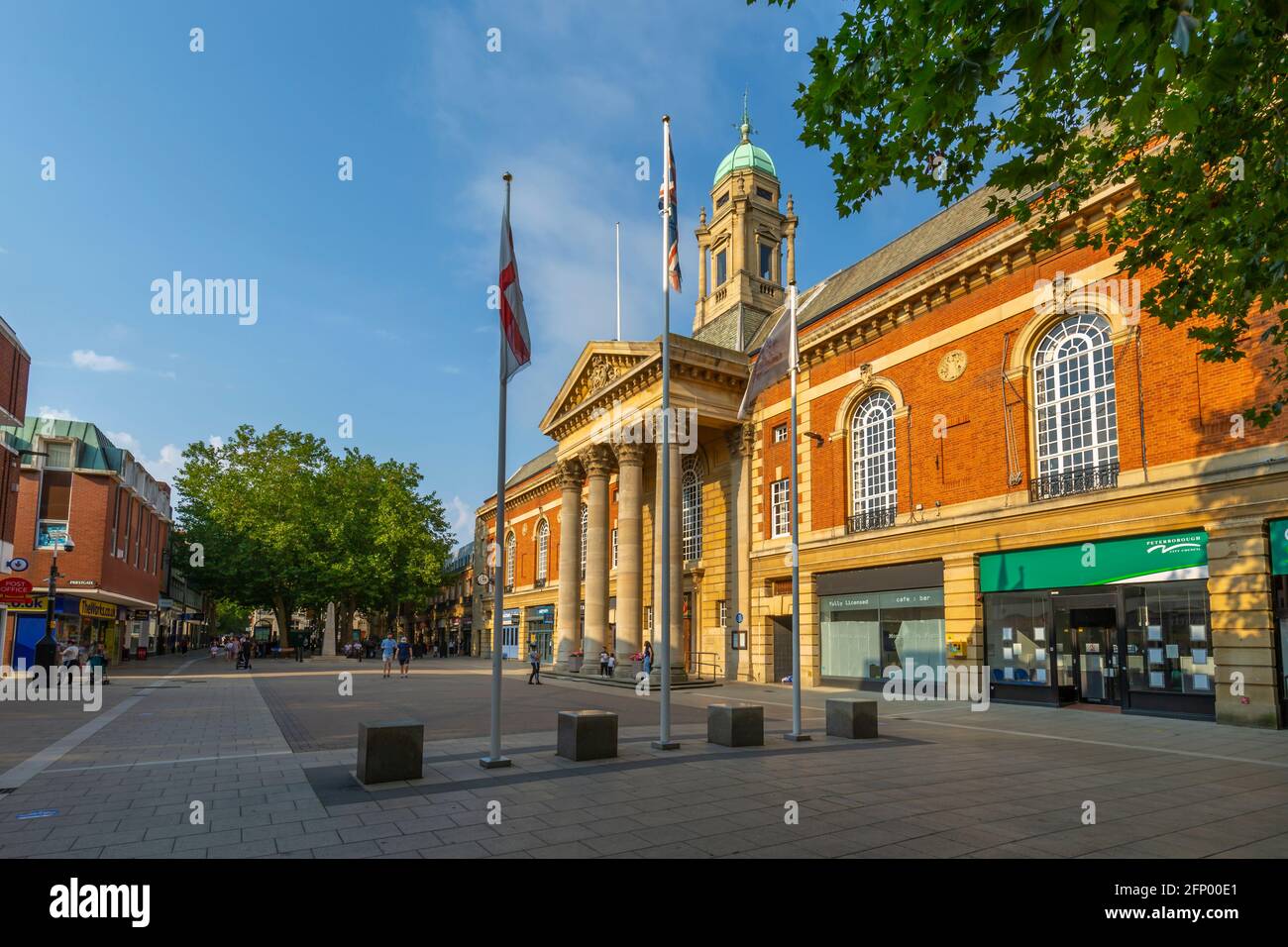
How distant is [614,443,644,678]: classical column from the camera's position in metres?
34.2

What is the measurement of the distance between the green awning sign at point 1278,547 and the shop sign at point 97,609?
152ft

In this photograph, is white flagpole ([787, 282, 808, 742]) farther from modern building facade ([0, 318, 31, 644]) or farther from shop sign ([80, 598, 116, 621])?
shop sign ([80, 598, 116, 621])

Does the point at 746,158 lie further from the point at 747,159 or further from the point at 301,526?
the point at 301,526

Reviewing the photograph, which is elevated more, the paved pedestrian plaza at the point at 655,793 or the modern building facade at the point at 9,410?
the modern building facade at the point at 9,410

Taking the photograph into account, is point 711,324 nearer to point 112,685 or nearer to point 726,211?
point 726,211

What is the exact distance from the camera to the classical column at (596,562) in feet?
120

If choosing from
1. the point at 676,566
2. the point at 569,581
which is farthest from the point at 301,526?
the point at 676,566

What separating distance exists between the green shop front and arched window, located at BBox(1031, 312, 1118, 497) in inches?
73.3

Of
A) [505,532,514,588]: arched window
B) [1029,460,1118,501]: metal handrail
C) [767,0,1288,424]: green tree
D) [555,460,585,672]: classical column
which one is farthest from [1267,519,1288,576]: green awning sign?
[505,532,514,588]: arched window

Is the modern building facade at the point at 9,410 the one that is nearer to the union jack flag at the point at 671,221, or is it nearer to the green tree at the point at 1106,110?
the union jack flag at the point at 671,221

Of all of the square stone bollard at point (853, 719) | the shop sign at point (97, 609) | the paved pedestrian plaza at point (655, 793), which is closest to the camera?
the paved pedestrian plaza at point (655, 793)

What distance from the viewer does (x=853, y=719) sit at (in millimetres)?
14508

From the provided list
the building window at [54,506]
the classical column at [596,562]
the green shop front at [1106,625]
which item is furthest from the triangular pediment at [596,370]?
the building window at [54,506]

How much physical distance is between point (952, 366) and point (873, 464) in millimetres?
4718
